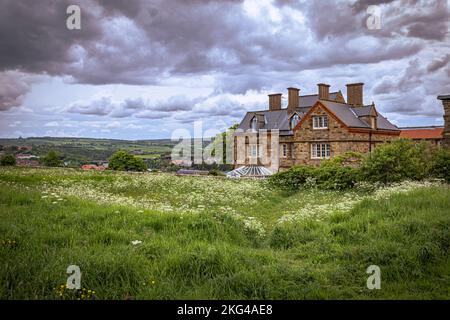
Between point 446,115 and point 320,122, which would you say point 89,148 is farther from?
point 446,115

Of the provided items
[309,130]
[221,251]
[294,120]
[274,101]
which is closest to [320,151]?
[309,130]

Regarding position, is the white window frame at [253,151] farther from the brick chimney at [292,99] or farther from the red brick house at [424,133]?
the red brick house at [424,133]

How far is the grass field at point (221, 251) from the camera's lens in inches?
292

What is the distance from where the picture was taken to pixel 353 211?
44.7ft

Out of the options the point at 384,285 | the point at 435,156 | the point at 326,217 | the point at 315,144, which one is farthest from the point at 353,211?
the point at 315,144

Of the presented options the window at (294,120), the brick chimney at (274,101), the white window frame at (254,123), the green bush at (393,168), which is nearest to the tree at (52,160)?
the white window frame at (254,123)

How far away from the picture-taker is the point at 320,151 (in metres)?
43.2

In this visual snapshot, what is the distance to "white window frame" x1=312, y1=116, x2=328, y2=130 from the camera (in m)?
42.4

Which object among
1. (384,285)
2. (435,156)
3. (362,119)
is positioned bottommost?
(384,285)

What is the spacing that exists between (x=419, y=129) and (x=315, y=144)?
89.9 feet

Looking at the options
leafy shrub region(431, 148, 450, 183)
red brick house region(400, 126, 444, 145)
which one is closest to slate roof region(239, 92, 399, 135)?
red brick house region(400, 126, 444, 145)

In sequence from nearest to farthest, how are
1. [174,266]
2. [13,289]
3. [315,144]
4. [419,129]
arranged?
[13,289] < [174,266] < [315,144] < [419,129]
